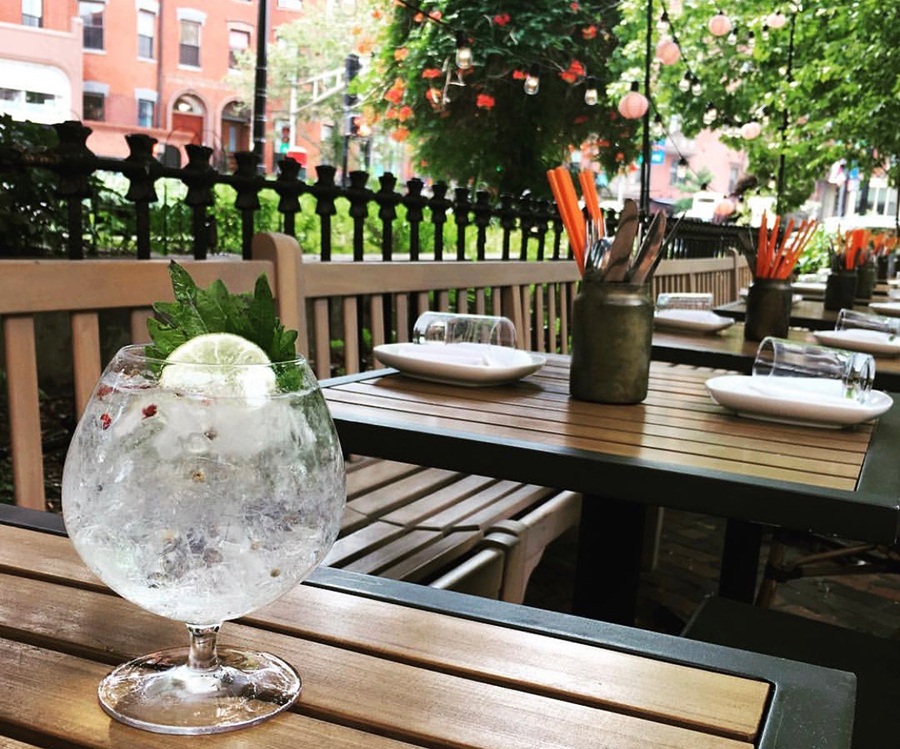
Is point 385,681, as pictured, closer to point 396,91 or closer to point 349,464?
point 349,464

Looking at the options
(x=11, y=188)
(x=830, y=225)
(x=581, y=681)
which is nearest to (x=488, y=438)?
(x=581, y=681)

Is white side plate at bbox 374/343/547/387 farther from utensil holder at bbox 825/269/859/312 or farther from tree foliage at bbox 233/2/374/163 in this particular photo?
tree foliage at bbox 233/2/374/163

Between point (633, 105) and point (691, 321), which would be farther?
point (633, 105)

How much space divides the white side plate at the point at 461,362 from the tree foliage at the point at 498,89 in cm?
994

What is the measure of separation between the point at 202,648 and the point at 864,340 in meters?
2.15

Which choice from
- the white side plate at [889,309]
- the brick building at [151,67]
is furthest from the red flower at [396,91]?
the white side plate at [889,309]

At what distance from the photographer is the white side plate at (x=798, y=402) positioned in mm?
1366

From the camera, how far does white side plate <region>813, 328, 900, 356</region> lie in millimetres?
2260

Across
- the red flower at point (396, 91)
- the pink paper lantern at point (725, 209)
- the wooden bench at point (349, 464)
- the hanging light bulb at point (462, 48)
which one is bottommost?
the wooden bench at point (349, 464)

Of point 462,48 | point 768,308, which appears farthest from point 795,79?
point 768,308

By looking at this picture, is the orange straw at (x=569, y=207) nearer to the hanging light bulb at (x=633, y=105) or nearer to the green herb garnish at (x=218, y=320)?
the green herb garnish at (x=218, y=320)

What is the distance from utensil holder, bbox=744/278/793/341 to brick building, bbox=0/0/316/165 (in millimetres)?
7406

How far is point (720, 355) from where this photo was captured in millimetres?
2061

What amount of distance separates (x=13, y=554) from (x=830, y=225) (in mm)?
21122
